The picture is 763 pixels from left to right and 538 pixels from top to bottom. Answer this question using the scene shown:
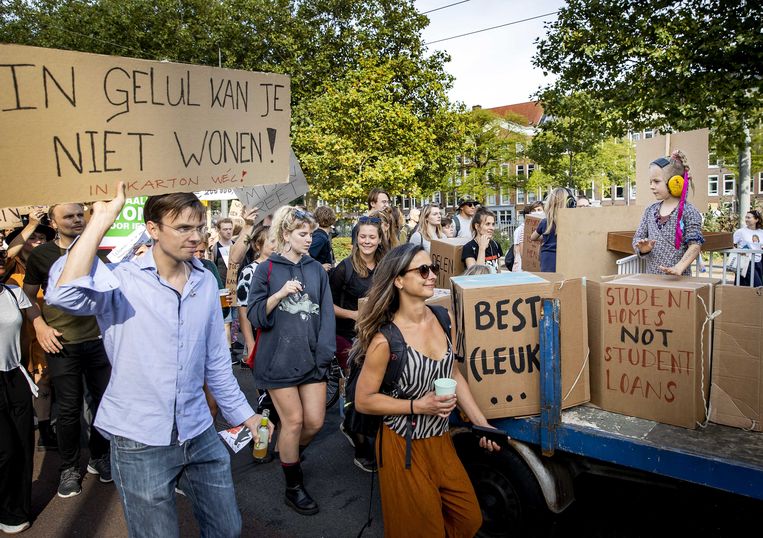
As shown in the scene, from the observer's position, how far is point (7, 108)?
232cm

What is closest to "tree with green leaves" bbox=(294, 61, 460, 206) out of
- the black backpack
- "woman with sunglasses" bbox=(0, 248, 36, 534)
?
Answer: "woman with sunglasses" bbox=(0, 248, 36, 534)

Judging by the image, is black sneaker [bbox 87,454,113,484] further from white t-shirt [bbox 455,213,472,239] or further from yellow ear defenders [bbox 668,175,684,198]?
white t-shirt [bbox 455,213,472,239]

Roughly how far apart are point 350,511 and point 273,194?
336 cm

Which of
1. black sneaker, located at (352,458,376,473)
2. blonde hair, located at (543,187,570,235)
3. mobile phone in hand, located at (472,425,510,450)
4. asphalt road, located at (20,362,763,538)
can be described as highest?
blonde hair, located at (543,187,570,235)

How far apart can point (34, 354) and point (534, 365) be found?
16.3 ft

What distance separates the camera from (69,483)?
4.34 metres

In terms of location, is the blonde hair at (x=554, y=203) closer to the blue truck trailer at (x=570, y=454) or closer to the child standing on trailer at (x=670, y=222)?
the child standing on trailer at (x=670, y=222)

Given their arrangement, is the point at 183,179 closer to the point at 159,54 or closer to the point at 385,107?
the point at 385,107

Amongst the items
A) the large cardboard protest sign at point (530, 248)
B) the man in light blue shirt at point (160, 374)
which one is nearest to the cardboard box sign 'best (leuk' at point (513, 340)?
the man in light blue shirt at point (160, 374)

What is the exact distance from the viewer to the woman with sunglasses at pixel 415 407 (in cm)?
268

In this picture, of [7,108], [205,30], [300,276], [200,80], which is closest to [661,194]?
[300,276]

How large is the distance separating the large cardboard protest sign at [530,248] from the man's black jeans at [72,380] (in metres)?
5.28

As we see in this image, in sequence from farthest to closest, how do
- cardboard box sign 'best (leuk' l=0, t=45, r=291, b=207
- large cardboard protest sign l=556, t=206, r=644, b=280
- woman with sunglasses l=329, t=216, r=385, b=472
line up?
1. large cardboard protest sign l=556, t=206, r=644, b=280
2. woman with sunglasses l=329, t=216, r=385, b=472
3. cardboard box sign 'best (leuk' l=0, t=45, r=291, b=207

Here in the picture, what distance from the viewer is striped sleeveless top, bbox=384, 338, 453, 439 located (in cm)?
280
